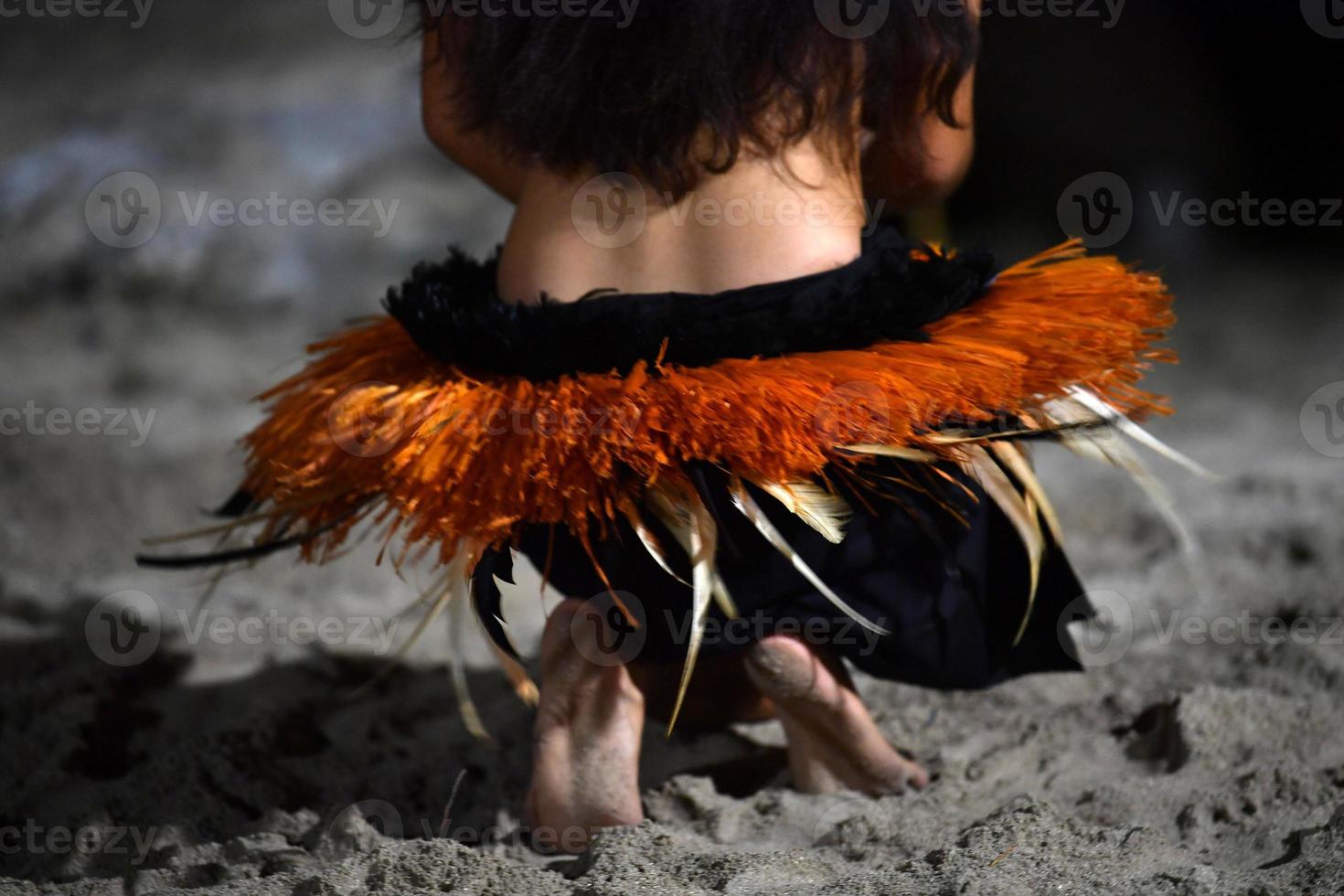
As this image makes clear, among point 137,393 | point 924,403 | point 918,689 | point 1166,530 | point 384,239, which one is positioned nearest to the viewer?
point 924,403

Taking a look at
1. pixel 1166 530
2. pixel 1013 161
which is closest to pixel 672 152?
pixel 1166 530

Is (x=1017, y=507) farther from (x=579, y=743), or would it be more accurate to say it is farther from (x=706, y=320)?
(x=579, y=743)

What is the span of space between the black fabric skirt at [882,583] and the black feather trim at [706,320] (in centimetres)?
12

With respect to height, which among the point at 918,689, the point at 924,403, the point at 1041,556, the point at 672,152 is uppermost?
the point at 672,152

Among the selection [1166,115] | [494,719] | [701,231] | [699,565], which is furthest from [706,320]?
[1166,115]

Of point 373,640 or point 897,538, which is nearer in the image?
point 897,538

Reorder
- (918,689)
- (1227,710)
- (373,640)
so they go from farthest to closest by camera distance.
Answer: (373,640) < (918,689) < (1227,710)

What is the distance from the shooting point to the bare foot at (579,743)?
116cm

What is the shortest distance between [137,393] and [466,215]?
1005 mm

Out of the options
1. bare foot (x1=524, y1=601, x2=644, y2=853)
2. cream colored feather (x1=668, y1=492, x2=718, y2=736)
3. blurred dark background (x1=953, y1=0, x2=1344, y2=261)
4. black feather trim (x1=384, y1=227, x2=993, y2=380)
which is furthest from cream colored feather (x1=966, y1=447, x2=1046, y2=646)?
blurred dark background (x1=953, y1=0, x2=1344, y2=261)

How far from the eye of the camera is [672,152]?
114 cm

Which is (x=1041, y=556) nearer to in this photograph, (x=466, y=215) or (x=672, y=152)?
(x=672, y=152)

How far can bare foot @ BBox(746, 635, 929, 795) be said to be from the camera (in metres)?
1.15

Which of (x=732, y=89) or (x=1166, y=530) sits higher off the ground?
(x=732, y=89)
